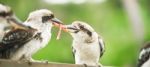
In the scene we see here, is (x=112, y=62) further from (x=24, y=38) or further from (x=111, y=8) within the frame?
(x=24, y=38)

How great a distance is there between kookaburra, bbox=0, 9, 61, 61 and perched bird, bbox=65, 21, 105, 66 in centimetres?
14

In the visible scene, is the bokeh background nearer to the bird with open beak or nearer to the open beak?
the open beak

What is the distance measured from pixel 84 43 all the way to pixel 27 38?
0.27 m

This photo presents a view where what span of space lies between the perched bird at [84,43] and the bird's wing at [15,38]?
236mm

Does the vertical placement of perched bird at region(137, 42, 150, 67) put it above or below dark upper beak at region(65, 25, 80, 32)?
below

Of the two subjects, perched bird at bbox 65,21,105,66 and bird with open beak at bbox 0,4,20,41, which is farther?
perched bird at bbox 65,21,105,66

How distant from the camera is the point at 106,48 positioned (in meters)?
2.13

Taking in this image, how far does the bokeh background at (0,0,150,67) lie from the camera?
6.64ft

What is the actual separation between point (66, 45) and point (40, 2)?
220 millimetres

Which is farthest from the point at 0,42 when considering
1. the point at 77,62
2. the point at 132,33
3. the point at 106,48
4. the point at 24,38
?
the point at 132,33

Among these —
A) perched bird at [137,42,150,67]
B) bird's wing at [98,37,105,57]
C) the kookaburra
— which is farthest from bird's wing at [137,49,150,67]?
Answer: the kookaburra

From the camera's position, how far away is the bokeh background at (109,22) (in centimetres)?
203

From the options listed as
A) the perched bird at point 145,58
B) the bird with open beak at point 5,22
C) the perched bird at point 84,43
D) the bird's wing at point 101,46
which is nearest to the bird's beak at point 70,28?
the perched bird at point 84,43

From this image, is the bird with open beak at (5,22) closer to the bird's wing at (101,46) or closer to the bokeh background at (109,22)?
the bokeh background at (109,22)
